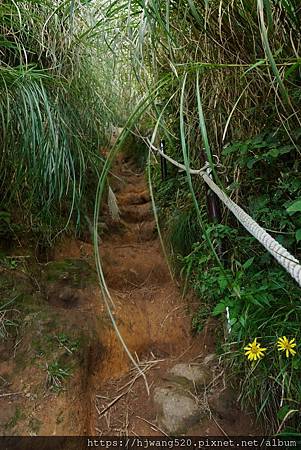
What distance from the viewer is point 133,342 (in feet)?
4.12

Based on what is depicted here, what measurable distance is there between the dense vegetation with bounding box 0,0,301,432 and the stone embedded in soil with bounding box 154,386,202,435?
0.18 meters

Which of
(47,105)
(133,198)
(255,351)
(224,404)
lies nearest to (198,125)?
(47,105)

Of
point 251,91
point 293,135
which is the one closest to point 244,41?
point 251,91

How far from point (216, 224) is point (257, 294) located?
289 millimetres

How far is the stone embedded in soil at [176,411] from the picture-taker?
91 centimetres

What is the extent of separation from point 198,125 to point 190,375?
34.6 inches

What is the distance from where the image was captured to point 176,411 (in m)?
0.94

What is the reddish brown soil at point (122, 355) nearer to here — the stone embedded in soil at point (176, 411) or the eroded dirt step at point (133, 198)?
the stone embedded in soil at point (176, 411)

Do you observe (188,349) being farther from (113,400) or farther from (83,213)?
(83,213)

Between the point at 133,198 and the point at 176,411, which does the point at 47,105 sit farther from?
the point at 133,198

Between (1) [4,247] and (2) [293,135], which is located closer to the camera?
(2) [293,135]

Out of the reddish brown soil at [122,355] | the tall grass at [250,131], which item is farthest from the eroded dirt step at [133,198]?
the tall grass at [250,131]

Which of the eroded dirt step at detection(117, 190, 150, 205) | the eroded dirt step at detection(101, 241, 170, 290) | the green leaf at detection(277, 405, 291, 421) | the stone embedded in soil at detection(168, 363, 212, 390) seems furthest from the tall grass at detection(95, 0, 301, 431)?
the eroded dirt step at detection(117, 190, 150, 205)

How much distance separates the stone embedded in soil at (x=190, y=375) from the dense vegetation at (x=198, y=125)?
0.11 meters
